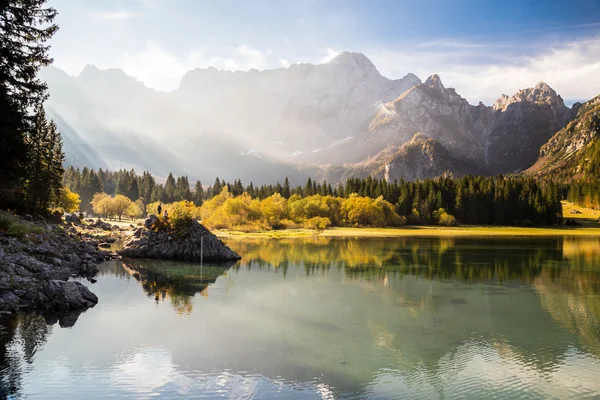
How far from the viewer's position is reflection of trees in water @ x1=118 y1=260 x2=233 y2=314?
39.8 metres

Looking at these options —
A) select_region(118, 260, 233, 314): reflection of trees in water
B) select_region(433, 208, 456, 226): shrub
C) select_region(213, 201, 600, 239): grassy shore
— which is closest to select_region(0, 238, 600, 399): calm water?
select_region(118, 260, 233, 314): reflection of trees in water

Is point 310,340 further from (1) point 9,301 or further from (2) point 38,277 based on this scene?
(2) point 38,277

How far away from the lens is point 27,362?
21.8 meters

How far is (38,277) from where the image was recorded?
3638 cm

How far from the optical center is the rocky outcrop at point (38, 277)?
1243 inches

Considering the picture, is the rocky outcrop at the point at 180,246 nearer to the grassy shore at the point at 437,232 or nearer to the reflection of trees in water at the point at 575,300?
the reflection of trees in water at the point at 575,300

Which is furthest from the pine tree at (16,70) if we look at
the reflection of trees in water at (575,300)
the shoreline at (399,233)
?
the shoreline at (399,233)

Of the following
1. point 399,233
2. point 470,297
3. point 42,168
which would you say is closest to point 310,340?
point 470,297

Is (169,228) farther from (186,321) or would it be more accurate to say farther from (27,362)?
(27,362)

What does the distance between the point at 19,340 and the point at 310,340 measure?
17.3m

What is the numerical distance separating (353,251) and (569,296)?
45.3 meters

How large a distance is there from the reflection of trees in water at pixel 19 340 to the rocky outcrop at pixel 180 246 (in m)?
34.2

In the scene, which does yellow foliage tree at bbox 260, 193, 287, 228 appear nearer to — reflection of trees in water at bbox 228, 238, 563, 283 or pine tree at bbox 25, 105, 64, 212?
reflection of trees in water at bbox 228, 238, 563, 283

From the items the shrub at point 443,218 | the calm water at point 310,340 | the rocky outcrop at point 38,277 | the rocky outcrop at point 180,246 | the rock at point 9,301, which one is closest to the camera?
the calm water at point 310,340
